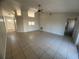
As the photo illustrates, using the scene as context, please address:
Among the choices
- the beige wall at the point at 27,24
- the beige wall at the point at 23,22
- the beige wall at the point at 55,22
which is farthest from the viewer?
the beige wall at the point at 27,24

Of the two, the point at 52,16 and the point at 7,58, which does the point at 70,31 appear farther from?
the point at 7,58

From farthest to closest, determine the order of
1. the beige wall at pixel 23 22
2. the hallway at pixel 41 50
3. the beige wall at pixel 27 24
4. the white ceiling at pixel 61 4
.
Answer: the beige wall at pixel 27 24 < the beige wall at pixel 23 22 < the white ceiling at pixel 61 4 < the hallway at pixel 41 50

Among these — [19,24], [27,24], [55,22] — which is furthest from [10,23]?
[55,22]

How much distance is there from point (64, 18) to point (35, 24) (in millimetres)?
4610

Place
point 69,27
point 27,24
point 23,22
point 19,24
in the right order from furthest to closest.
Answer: point 27,24 < point 19,24 < point 23,22 < point 69,27

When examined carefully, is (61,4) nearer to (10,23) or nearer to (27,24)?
(27,24)

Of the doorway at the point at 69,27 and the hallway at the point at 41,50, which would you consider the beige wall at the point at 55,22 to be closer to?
the doorway at the point at 69,27

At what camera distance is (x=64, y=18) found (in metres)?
7.11

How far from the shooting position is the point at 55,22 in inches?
317

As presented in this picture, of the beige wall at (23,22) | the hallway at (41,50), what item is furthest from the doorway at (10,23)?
the hallway at (41,50)

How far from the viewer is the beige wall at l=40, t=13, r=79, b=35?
7.18m

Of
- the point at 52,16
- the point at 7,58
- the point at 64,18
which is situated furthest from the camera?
the point at 52,16

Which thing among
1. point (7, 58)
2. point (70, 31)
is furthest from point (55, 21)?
point (7, 58)

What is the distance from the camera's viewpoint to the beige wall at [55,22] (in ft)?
23.6
